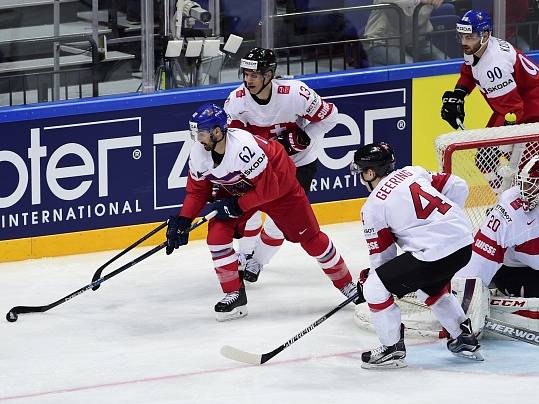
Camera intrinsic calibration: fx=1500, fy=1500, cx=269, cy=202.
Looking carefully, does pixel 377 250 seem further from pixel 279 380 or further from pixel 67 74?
pixel 67 74

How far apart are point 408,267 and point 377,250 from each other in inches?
5.7

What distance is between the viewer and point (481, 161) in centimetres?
671

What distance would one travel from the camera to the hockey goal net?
645 cm

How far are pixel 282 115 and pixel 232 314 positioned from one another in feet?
3.34

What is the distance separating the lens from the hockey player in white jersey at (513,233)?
6.07m

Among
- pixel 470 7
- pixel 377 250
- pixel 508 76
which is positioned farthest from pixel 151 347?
pixel 470 7

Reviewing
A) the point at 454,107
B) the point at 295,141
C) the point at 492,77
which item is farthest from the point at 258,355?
the point at 492,77

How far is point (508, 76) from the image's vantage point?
7574 millimetres

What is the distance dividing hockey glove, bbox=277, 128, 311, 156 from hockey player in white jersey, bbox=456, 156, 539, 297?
1199 mm

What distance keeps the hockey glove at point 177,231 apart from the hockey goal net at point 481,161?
0.83 metres

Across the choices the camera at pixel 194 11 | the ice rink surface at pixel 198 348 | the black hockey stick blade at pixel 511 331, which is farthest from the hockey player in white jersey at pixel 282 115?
the black hockey stick blade at pixel 511 331

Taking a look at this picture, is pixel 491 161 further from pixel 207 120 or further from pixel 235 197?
pixel 207 120

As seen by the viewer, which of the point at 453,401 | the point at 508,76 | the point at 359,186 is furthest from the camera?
the point at 359,186

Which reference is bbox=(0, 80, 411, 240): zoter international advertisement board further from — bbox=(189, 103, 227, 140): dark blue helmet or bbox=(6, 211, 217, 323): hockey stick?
bbox=(189, 103, 227, 140): dark blue helmet
